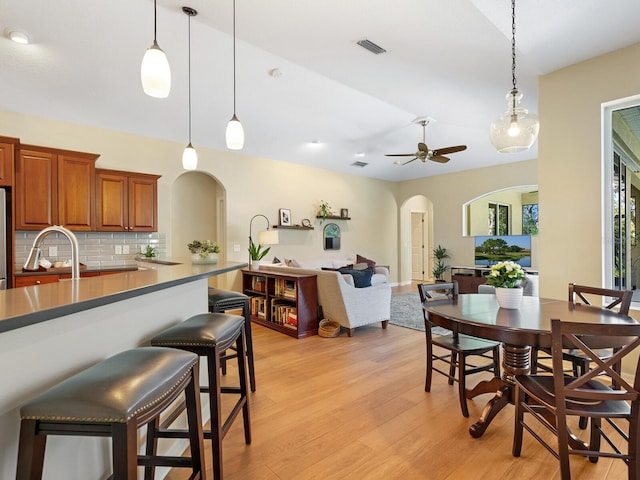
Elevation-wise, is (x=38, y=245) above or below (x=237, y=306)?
above

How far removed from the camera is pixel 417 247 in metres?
10.2

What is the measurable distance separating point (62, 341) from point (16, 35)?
352cm

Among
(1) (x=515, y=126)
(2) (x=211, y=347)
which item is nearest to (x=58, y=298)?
(2) (x=211, y=347)

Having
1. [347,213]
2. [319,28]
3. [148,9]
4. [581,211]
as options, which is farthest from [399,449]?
[347,213]

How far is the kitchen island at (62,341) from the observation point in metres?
0.99

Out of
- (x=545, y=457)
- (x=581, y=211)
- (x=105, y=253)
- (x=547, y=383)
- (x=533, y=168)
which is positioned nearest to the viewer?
(x=547, y=383)

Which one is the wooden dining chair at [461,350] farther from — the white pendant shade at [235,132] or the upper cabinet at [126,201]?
the upper cabinet at [126,201]

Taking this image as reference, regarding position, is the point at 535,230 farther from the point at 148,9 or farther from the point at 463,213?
the point at 148,9

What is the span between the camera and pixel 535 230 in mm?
7953

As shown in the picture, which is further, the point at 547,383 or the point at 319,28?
the point at 319,28

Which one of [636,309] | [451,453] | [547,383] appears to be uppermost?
[636,309]

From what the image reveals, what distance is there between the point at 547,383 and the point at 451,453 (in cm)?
69

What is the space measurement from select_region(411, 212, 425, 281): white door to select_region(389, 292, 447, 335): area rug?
2.96 metres

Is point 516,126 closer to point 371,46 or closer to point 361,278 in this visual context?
point 371,46
